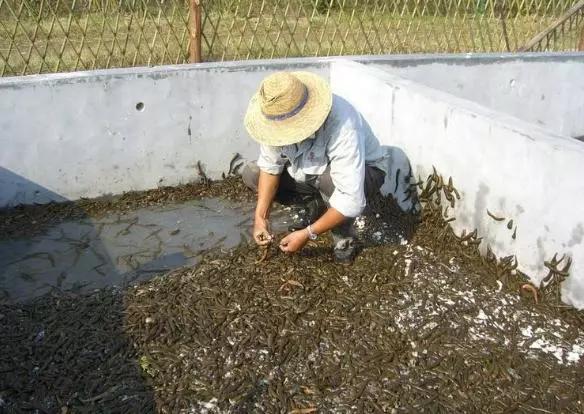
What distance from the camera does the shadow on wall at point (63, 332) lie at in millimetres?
2350

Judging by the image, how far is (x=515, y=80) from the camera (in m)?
5.22

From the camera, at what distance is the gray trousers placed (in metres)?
3.16

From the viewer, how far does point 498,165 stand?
2.97 meters

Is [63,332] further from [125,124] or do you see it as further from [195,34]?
[195,34]

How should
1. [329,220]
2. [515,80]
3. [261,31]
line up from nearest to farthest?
[329,220] < [515,80] < [261,31]

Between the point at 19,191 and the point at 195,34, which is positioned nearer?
the point at 19,191

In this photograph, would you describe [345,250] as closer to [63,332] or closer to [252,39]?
[63,332]

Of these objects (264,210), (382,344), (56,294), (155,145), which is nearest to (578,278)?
(382,344)

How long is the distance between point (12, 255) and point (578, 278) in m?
3.24

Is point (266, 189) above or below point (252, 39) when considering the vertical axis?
below

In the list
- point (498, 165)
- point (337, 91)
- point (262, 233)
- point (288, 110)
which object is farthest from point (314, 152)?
point (337, 91)

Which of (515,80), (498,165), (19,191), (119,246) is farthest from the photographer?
(515,80)

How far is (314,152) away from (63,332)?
155cm

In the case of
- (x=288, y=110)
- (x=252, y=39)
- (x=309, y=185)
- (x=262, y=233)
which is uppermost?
(x=288, y=110)
